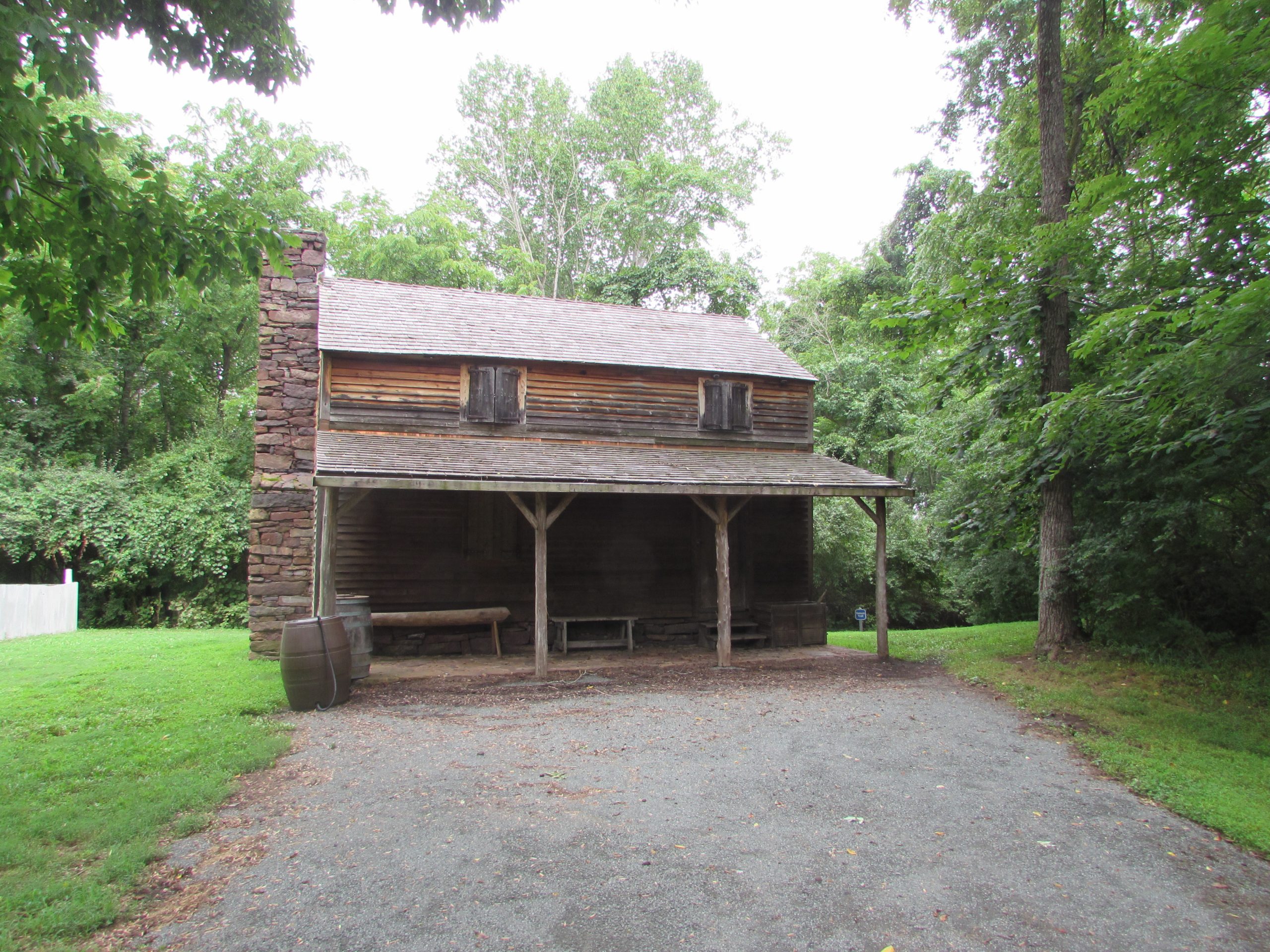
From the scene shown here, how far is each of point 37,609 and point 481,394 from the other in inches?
430

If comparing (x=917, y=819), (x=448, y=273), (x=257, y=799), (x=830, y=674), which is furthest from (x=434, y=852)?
(x=448, y=273)

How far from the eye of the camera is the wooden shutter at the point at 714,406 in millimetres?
13242

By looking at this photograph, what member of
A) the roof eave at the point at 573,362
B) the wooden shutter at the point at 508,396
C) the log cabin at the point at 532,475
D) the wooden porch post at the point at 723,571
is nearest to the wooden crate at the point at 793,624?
the log cabin at the point at 532,475

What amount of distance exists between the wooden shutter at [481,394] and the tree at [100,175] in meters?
6.34

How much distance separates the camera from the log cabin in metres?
10.8

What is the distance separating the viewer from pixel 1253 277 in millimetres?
7727

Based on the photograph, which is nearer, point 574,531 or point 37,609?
point 574,531

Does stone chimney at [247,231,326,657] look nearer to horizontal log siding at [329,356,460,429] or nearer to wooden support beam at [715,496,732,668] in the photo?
horizontal log siding at [329,356,460,429]

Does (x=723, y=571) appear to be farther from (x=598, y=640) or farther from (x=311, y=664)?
(x=311, y=664)

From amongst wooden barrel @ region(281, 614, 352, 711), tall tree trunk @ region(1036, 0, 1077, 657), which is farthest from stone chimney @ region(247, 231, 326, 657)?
tall tree trunk @ region(1036, 0, 1077, 657)

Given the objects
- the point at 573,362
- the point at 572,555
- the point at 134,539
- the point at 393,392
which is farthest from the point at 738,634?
the point at 134,539

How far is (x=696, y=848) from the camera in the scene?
4.36 metres

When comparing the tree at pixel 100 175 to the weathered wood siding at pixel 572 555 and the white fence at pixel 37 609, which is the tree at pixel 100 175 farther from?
the white fence at pixel 37 609

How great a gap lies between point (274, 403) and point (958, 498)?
12.3 metres
